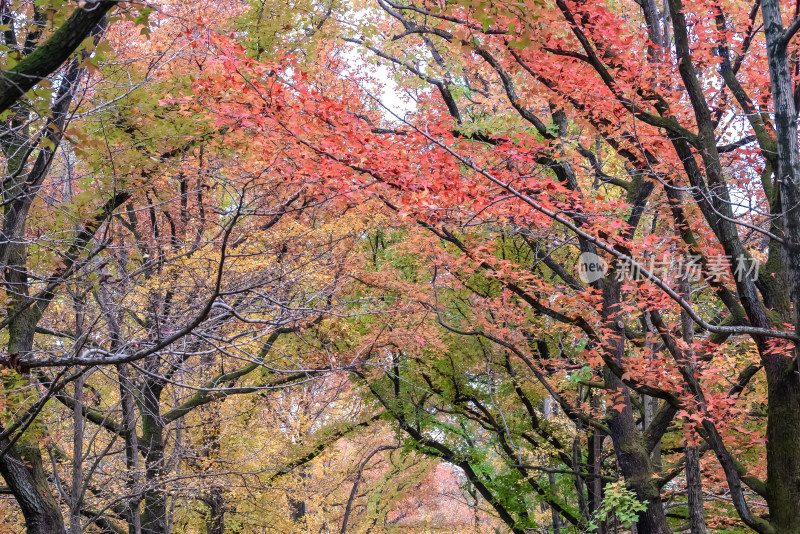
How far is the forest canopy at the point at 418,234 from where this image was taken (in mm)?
4703

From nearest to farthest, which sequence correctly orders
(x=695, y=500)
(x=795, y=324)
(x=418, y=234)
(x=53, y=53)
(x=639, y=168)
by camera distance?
(x=53, y=53), (x=795, y=324), (x=639, y=168), (x=695, y=500), (x=418, y=234)

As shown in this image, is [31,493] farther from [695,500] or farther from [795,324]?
[795,324]

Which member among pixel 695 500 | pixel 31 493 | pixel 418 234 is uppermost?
pixel 418 234

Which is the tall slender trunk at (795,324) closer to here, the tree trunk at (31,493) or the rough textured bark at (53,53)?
the rough textured bark at (53,53)

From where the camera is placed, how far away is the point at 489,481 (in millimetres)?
13430

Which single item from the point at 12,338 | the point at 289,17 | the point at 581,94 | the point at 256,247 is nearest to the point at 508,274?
the point at 581,94

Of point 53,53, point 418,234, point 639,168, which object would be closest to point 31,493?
point 53,53

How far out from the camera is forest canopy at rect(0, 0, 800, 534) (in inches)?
185

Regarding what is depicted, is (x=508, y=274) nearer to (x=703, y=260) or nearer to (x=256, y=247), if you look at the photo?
(x=703, y=260)

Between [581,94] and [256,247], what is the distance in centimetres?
471

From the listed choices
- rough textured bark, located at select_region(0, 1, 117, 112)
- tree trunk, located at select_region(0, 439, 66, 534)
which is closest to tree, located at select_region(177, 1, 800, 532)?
rough textured bark, located at select_region(0, 1, 117, 112)

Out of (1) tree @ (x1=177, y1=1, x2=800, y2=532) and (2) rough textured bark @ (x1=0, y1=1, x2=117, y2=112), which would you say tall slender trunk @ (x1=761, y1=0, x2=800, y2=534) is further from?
(2) rough textured bark @ (x1=0, y1=1, x2=117, y2=112)

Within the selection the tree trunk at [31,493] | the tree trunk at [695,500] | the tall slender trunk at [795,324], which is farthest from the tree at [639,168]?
the tree trunk at [31,493]

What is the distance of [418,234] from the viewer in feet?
31.7
